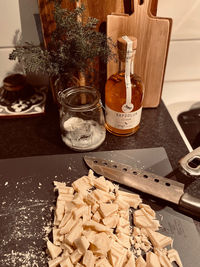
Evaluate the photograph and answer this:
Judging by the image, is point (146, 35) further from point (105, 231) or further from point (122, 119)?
point (105, 231)

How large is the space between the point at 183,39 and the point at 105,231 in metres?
0.80

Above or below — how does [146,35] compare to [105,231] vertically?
above

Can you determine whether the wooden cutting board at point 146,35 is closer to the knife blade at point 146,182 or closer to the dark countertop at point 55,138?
the dark countertop at point 55,138

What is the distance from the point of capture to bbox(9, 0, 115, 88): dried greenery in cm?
76

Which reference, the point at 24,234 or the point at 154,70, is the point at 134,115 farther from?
the point at 24,234

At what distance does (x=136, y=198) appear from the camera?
2.39ft

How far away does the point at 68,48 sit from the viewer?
2.58ft

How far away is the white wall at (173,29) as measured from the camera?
35.4 inches

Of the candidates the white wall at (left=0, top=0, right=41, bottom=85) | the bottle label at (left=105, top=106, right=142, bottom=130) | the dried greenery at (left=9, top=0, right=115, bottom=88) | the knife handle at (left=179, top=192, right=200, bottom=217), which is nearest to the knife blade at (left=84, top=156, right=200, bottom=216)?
the knife handle at (left=179, top=192, right=200, bottom=217)

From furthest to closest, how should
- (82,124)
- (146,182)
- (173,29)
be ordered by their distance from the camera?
(173,29) < (82,124) < (146,182)

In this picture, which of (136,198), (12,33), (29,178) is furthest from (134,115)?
(12,33)

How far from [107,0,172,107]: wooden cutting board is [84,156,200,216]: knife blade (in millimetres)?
349

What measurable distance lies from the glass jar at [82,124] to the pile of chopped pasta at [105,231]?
0.55ft

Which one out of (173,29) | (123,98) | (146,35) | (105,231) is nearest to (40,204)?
(105,231)
